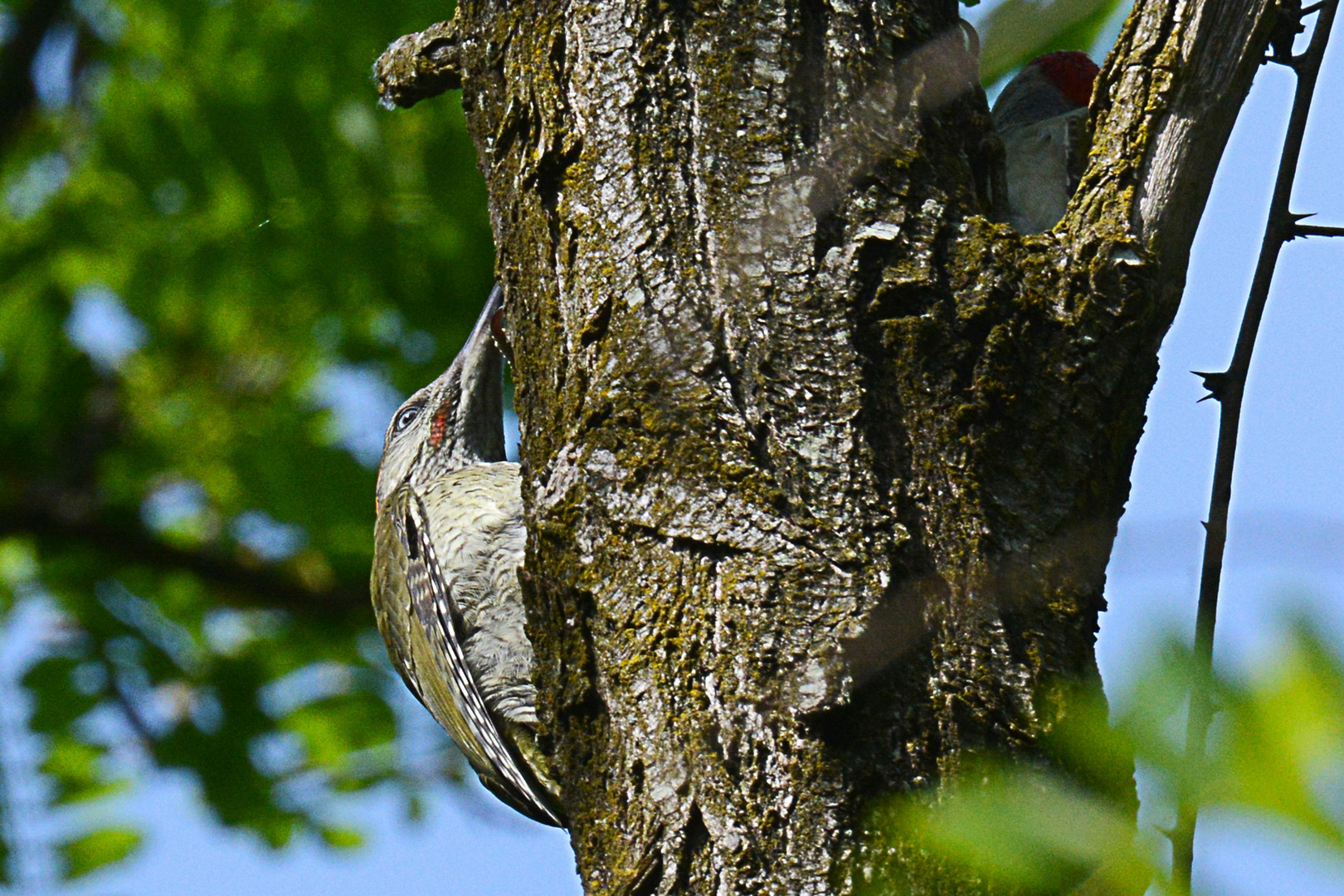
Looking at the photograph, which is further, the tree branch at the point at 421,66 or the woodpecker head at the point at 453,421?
the woodpecker head at the point at 453,421

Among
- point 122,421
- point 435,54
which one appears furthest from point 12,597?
point 435,54

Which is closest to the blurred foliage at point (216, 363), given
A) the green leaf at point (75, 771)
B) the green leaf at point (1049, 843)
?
the green leaf at point (75, 771)

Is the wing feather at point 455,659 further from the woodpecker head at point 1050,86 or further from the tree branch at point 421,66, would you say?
the woodpecker head at point 1050,86

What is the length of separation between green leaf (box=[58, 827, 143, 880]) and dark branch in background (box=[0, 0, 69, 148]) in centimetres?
308

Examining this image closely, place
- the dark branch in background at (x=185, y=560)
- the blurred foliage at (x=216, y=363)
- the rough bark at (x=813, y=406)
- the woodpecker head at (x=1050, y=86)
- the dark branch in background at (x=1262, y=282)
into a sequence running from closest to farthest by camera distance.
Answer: the dark branch in background at (x=1262, y=282), the rough bark at (x=813, y=406), the woodpecker head at (x=1050, y=86), the blurred foliage at (x=216, y=363), the dark branch in background at (x=185, y=560)

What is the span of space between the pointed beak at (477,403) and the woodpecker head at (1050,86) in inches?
80.9

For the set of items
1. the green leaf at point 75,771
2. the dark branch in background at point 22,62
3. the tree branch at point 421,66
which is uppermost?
the dark branch in background at point 22,62

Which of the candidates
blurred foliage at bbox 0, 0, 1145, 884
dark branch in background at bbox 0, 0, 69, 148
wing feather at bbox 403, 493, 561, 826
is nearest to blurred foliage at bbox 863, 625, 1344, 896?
wing feather at bbox 403, 493, 561, 826

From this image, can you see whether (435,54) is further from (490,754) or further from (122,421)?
(122,421)

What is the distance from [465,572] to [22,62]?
11.3 feet

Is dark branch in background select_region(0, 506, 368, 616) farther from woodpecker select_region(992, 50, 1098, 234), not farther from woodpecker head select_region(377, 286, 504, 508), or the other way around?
woodpecker select_region(992, 50, 1098, 234)

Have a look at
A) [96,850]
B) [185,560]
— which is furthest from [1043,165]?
[185,560]

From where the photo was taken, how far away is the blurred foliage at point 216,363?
444 cm

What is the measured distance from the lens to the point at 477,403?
15.7 feet
